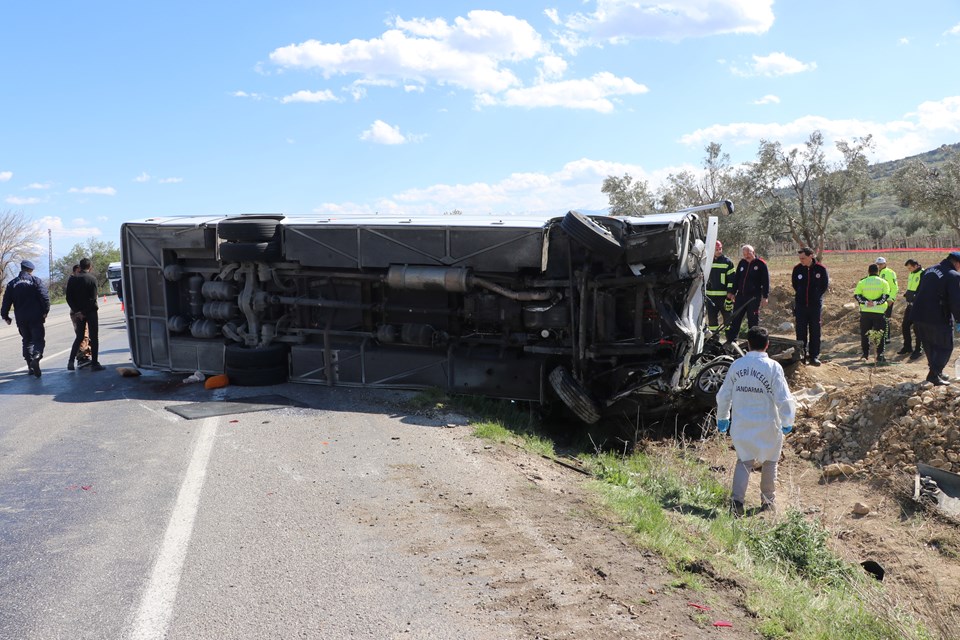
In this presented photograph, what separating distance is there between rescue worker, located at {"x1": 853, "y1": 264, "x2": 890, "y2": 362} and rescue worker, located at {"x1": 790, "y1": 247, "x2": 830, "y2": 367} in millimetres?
2084

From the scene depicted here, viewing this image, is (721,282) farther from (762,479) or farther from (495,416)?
(762,479)

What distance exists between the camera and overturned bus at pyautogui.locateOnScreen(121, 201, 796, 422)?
26.5 feet

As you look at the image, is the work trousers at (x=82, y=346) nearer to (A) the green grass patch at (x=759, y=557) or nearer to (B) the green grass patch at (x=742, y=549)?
(B) the green grass patch at (x=742, y=549)

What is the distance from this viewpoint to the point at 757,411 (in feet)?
19.6

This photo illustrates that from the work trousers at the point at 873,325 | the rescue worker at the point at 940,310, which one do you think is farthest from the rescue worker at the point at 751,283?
the rescue worker at the point at 940,310

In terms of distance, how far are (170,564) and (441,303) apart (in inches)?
212

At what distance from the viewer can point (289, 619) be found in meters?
3.57

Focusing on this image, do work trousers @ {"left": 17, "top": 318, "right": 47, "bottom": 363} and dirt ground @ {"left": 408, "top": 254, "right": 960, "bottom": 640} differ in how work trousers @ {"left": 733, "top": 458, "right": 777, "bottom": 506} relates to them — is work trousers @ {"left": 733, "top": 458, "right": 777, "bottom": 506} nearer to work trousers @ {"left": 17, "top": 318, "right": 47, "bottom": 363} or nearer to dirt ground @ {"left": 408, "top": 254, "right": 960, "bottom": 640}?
dirt ground @ {"left": 408, "top": 254, "right": 960, "bottom": 640}

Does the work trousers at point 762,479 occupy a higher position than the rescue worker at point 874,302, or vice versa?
the rescue worker at point 874,302

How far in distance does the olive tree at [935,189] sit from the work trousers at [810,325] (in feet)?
40.6

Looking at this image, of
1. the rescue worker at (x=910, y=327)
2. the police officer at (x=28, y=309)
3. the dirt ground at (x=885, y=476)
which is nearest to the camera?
the dirt ground at (x=885, y=476)

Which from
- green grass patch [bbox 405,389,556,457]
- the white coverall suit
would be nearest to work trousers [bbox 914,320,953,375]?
the white coverall suit

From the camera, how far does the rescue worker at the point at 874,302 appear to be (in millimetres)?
12789

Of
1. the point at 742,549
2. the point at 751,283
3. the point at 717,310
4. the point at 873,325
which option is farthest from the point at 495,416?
the point at 873,325
